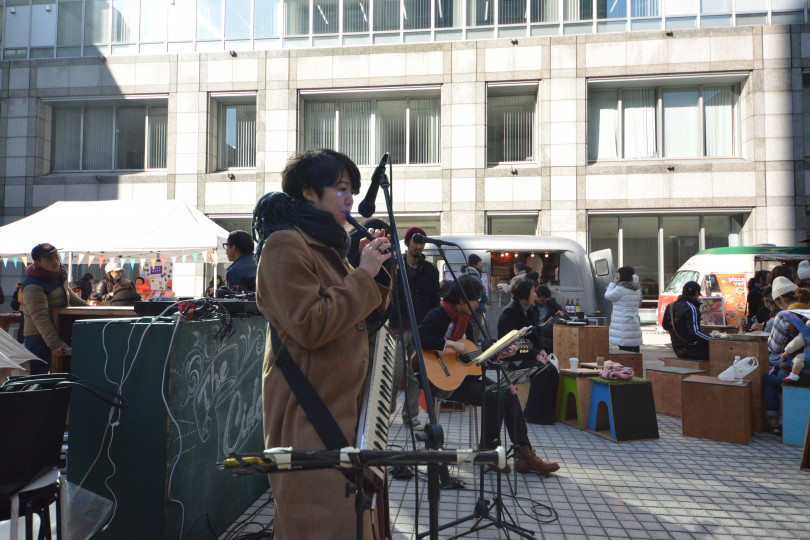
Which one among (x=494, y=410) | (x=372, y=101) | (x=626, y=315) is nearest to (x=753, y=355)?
(x=626, y=315)

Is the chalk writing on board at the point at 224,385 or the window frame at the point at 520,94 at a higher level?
the window frame at the point at 520,94

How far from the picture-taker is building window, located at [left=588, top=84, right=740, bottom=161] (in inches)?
663

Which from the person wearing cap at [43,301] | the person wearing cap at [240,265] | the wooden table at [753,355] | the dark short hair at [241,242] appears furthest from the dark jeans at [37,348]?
the wooden table at [753,355]

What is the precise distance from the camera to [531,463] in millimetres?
4879

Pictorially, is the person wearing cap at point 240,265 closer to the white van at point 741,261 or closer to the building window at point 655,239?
the white van at point 741,261

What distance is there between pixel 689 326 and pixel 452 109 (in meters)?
11.4

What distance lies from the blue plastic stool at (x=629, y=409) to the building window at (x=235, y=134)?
50.1 feet

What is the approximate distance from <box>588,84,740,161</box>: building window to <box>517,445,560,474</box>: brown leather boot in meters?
14.2

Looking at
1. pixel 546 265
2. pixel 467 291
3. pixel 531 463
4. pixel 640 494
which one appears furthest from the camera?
pixel 546 265

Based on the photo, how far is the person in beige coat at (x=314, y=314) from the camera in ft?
5.85

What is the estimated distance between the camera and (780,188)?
1587 cm

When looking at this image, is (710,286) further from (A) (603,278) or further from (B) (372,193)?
(B) (372,193)

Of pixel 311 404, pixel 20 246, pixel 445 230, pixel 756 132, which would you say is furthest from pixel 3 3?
pixel 756 132

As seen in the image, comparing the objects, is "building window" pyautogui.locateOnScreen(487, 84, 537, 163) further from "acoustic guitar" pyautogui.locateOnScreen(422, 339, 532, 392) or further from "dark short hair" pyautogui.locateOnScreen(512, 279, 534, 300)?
"acoustic guitar" pyautogui.locateOnScreen(422, 339, 532, 392)
